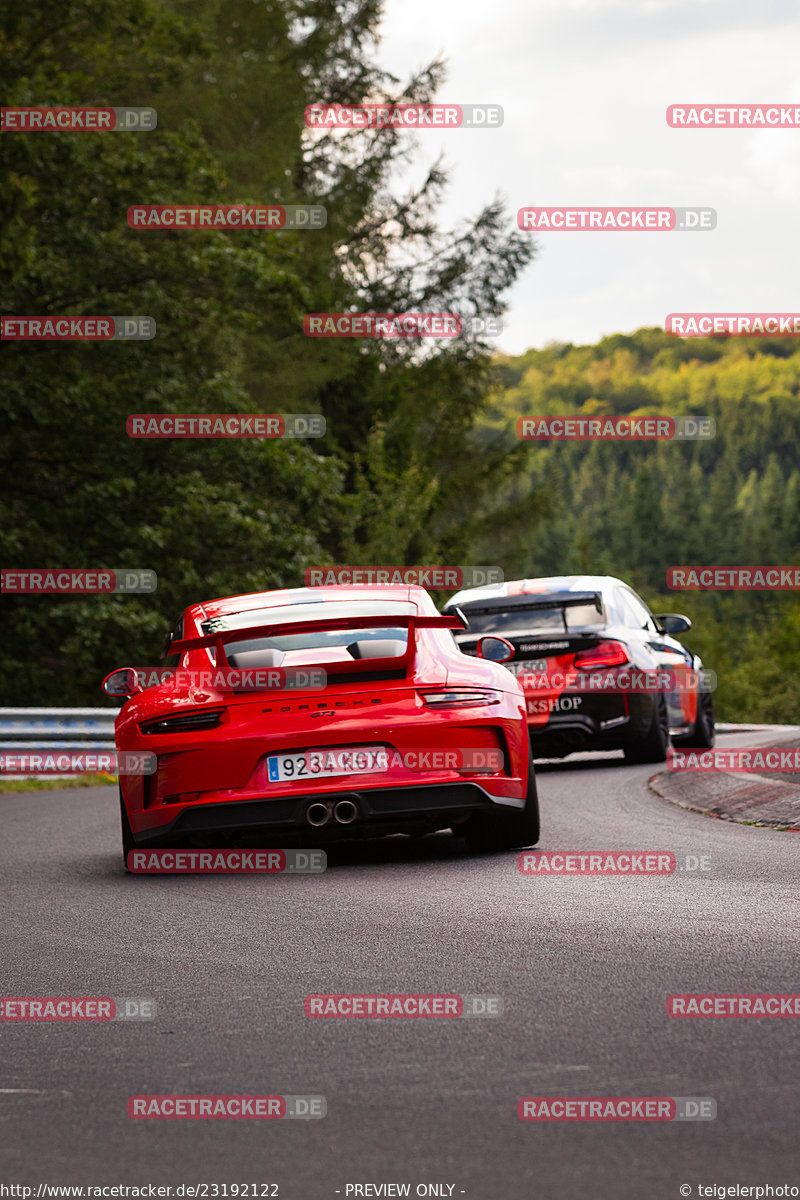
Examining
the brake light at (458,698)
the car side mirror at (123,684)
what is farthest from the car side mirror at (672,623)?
the car side mirror at (123,684)

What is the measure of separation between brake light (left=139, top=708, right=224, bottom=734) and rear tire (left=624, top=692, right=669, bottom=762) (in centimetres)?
703

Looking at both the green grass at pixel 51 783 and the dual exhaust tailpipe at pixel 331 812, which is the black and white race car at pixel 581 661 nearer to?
the green grass at pixel 51 783

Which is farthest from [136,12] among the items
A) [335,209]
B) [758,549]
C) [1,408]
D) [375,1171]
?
[758,549]

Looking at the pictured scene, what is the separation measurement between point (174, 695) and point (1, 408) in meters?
16.5

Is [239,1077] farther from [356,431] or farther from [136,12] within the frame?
[356,431]

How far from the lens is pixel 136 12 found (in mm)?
22859

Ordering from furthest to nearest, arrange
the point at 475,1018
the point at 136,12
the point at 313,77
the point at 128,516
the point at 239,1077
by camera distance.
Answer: the point at 313,77, the point at 128,516, the point at 136,12, the point at 475,1018, the point at 239,1077

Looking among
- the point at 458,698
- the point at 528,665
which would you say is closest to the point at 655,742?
the point at 528,665

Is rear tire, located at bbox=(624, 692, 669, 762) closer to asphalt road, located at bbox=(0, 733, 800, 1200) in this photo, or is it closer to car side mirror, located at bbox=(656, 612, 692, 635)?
car side mirror, located at bbox=(656, 612, 692, 635)

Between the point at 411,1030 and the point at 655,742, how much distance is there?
1017cm

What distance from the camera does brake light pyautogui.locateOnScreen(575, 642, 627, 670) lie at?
551 inches

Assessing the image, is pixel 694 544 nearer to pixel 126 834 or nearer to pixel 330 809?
pixel 126 834

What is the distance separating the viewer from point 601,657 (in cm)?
1402

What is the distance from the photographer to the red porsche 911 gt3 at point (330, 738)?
312 inches
